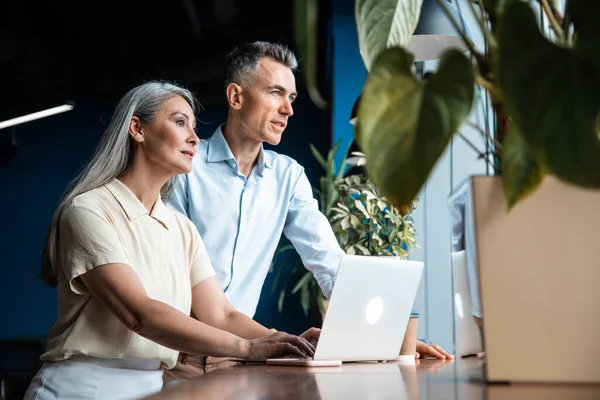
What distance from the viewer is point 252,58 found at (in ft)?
13.1

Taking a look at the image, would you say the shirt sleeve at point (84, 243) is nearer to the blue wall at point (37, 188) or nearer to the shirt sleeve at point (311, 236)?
the shirt sleeve at point (311, 236)

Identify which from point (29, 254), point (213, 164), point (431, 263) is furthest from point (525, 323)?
point (29, 254)

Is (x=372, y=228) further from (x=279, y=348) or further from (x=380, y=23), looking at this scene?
(x=380, y=23)

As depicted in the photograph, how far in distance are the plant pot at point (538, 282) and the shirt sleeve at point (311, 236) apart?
242 centimetres

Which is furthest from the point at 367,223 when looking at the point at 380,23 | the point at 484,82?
the point at 380,23

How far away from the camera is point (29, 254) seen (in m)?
8.14

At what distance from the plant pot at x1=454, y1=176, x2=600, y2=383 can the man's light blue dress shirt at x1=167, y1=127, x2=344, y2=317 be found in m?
2.36

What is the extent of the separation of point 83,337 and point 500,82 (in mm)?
1874

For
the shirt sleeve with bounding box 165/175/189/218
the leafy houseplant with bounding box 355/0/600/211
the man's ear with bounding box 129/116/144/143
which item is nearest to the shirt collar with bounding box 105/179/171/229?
the man's ear with bounding box 129/116/144/143

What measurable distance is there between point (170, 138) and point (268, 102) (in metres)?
1.24

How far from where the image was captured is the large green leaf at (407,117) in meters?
0.54

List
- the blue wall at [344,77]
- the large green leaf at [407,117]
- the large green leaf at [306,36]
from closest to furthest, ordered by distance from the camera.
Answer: the large green leaf at [306,36]
the large green leaf at [407,117]
the blue wall at [344,77]

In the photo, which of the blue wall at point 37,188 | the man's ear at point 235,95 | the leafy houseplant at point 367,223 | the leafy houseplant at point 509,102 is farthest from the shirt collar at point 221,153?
the blue wall at point 37,188

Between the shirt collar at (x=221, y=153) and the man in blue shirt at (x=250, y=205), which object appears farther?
the shirt collar at (x=221, y=153)
